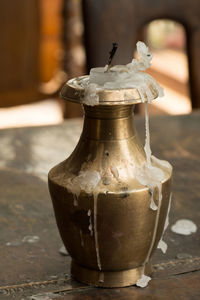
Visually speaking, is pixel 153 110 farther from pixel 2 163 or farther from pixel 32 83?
pixel 2 163

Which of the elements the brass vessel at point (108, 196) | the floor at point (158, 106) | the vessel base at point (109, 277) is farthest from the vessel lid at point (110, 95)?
the floor at point (158, 106)

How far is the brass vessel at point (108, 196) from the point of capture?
0.64 meters

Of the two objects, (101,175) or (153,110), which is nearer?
(101,175)

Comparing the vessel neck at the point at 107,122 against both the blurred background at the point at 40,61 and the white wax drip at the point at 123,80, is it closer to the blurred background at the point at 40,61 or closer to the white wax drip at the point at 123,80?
the white wax drip at the point at 123,80

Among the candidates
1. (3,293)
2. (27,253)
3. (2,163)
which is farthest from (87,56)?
(3,293)

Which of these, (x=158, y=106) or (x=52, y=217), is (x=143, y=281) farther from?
(x=158, y=106)

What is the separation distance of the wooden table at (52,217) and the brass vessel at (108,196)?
0.05 metres

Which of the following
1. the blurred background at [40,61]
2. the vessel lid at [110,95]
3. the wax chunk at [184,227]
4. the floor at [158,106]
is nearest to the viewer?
the vessel lid at [110,95]

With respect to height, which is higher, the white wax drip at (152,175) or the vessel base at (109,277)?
the white wax drip at (152,175)

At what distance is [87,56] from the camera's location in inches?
62.5

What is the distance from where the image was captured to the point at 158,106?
3.59m

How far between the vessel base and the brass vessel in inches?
0.5

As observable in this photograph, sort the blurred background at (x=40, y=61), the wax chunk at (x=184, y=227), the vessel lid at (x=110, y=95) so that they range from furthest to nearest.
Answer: the blurred background at (x=40, y=61) → the wax chunk at (x=184, y=227) → the vessel lid at (x=110, y=95)

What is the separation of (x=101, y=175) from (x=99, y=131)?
48 mm
